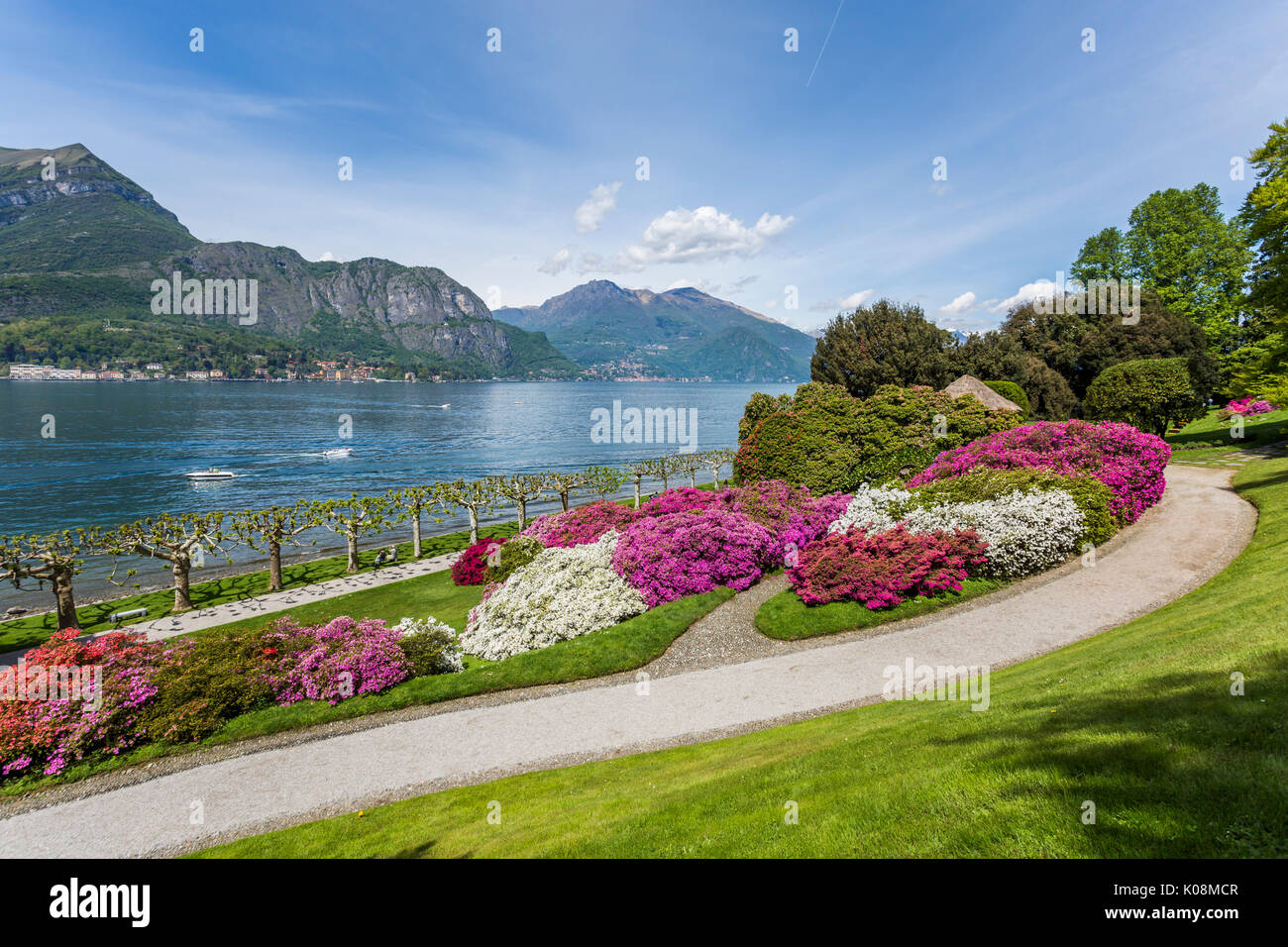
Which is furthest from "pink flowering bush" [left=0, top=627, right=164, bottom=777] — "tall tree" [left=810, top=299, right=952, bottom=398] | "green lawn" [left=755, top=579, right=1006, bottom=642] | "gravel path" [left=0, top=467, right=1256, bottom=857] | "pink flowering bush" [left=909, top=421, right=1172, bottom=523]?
"tall tree" [left=810, top=299, right=952, bottom=398]

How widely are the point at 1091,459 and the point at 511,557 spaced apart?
86.4 feet

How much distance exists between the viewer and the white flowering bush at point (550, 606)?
1809 cm

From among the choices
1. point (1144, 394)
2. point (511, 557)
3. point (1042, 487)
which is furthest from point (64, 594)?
point (1144, 394)

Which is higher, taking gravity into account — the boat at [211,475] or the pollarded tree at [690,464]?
the pollarded tree at [690,464]

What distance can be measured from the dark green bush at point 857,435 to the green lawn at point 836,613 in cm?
1230

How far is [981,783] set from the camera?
621 centimetres

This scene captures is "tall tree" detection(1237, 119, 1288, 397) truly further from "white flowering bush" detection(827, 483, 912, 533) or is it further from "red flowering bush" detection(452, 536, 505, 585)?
"red flowering bush" detection(452, 536, 505, 585)

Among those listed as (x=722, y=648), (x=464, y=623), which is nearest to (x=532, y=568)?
(x=464, y=623)

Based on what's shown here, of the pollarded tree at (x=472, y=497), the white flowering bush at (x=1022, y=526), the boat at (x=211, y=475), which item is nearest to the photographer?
the white flowering bush at (x=1022, y=526)

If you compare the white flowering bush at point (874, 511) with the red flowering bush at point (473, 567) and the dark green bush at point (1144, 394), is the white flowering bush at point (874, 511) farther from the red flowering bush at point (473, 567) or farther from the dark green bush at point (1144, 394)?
the dark green bush at point (1144, 394)

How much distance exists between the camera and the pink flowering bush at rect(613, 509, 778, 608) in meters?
20.7

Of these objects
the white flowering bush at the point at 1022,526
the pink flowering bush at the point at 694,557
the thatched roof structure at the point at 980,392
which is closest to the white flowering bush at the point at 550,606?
the pink flowering bush at the point at 694,557
